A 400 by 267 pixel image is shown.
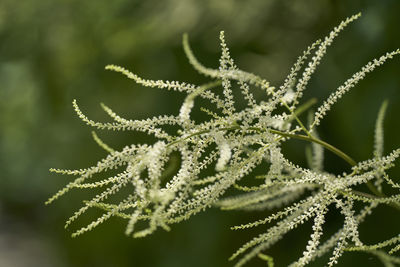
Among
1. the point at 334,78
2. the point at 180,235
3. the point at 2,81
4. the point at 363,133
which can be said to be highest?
the point at 2,81

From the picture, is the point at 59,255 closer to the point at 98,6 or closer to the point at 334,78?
the point at 98,6

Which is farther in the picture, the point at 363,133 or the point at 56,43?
the point at 56,43

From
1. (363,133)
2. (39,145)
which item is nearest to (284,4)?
(363,133)

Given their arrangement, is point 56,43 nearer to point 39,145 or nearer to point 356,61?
point 39,145

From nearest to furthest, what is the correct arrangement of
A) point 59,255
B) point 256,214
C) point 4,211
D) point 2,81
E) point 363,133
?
point 363,133 → point 256,214 → point 59,255 → point 2,81 → point 4,211

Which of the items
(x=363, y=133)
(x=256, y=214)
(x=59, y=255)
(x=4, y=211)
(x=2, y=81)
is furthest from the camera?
(x=4, y=211)

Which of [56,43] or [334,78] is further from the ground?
[56,43]

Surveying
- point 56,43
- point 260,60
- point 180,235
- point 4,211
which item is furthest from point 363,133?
point 4,211
